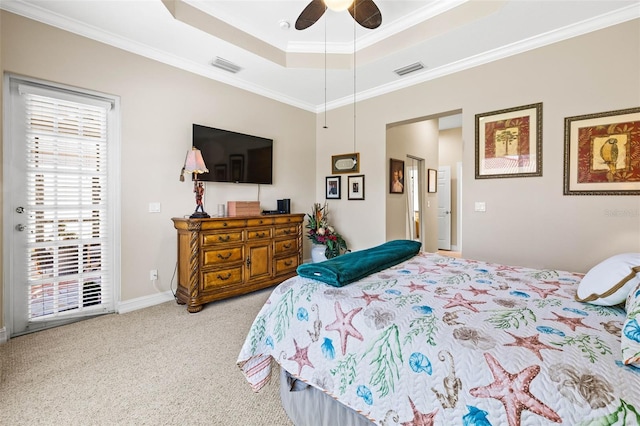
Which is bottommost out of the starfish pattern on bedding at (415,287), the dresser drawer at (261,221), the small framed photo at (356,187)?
the starfish pattern on bedding at (415,287)

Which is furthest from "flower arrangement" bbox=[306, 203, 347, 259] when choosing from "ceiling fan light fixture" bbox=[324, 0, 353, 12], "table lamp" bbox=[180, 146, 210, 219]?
"ceiling fan light fixture" bbox=[324, 0, 353, 12]

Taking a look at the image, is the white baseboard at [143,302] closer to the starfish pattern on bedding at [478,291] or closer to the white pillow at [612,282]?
the starfish pattern on bedding at [478,291]

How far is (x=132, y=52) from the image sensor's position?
313 centimetres

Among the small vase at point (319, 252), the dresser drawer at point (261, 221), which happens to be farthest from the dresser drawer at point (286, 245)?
the small vase at point (319, 252)

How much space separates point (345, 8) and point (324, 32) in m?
1.25

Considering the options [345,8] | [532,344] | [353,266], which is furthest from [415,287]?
[345,8]

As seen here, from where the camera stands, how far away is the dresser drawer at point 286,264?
3965 millimetres

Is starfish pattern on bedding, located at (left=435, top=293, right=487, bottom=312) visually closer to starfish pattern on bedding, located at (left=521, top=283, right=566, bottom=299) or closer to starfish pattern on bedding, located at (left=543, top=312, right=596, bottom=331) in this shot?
starfish pattern on bedding, located at (left=543, top=312, right=596, bottom=331)

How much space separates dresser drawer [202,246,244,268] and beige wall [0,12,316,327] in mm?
641

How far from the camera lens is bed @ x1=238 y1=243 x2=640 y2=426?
802mm

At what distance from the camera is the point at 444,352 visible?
3.22 feet

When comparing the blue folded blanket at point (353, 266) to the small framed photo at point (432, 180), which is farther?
the small framed photo at point (432, 180)

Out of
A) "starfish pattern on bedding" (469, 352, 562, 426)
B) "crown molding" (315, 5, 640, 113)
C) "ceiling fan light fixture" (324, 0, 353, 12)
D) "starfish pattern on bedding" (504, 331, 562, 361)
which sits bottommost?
"starfish pattern on bedding" (469, 352, 562, 426)

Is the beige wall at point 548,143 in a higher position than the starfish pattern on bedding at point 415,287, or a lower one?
higher
